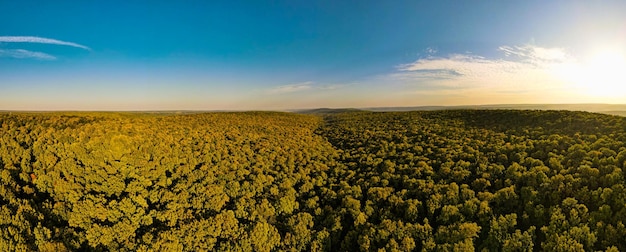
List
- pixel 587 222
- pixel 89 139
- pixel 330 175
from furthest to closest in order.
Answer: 1. pixel 330 175
2. pixel 89 139
3. pixel 587 222

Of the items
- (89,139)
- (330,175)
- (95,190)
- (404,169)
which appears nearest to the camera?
(95,190)

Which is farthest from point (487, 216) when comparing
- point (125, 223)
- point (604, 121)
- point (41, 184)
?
point (41, 184)

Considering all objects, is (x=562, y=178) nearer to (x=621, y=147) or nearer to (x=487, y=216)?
(x=487, y=216)

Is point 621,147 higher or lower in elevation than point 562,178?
higher

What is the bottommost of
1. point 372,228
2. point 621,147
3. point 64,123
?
point 372,228

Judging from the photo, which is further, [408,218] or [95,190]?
[95,190]

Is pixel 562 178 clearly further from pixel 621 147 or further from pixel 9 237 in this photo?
pixel 9 237

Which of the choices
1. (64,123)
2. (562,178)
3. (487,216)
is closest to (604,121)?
(562,178)
